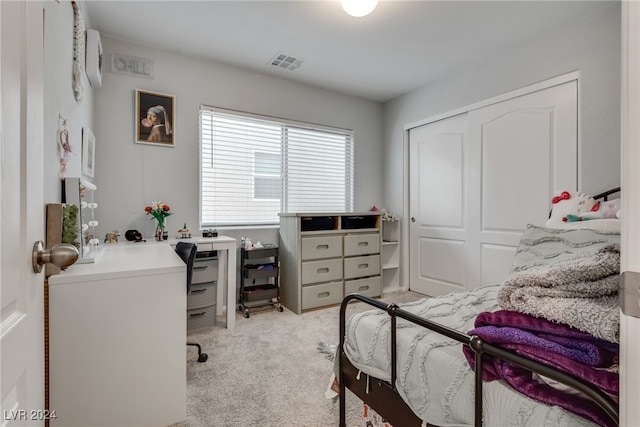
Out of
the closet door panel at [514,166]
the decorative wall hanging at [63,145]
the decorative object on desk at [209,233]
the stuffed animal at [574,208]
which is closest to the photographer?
the decorative wall hanging at [63,145]

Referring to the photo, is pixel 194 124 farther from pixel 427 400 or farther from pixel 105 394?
pixel 427 400

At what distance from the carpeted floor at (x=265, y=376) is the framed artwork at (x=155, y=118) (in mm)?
1842

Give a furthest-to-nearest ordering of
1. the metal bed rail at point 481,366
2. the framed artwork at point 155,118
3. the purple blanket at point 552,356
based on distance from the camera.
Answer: the framed artwork at point 155,118
the purple blanket at point 552,356
the metal bed rail at point 481,366

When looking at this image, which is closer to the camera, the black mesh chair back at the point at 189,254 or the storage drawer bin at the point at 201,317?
the black mesh chair back at the point at 189,254

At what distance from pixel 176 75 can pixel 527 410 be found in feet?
11.5

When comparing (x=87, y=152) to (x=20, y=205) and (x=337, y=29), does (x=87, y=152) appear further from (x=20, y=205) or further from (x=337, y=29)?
(x=337, y=29)

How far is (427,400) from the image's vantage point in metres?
0.97

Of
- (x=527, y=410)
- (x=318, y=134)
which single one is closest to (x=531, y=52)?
(x=318, y=134)

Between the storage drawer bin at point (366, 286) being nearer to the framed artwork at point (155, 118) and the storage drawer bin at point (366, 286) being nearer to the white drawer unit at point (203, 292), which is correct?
the white drawer unit at point (203, 292)

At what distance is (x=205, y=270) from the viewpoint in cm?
273

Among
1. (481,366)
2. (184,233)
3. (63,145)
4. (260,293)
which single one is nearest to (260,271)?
(260,293)

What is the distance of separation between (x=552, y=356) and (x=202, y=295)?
2.56 metres

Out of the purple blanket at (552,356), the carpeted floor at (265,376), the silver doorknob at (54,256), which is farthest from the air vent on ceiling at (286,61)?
the purple blanket at (552,356)

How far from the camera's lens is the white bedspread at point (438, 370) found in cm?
77
